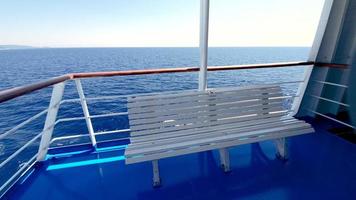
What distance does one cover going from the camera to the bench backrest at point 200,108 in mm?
1660

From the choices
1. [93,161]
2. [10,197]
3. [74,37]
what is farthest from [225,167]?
[74,37]

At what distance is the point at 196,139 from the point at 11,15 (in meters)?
34.6

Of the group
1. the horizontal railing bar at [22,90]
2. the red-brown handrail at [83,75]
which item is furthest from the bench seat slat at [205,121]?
the horizontal railing bar at [22,90]

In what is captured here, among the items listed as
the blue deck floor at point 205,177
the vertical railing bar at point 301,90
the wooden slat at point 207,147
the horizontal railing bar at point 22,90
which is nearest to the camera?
the horizontal railing bar at point 22,90

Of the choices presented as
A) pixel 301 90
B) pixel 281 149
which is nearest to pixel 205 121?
pixel 281 149

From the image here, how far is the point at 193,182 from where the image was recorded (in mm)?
1576

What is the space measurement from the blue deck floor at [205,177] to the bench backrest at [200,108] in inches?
14.5

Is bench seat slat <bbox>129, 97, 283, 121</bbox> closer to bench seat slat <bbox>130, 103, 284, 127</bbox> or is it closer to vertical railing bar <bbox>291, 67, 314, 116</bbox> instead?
bench seat slat <bbox>130, 103, 284, 127</bbox>

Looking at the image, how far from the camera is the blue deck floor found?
1450 millimetres

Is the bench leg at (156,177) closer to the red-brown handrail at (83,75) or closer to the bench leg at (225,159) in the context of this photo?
the bench leg at (225,159)

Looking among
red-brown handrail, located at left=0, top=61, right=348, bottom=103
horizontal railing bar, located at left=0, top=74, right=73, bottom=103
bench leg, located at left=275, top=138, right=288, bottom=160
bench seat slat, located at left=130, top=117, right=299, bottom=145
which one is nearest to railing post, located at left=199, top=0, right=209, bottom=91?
red-brown handrail, located at left=0, top=61, right=348, bottom=103

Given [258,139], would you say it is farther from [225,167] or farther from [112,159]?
[112,159]

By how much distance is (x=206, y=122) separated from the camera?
1802 mm

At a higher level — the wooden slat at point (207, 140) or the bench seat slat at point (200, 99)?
the bench seat slat at point (200, 99)
